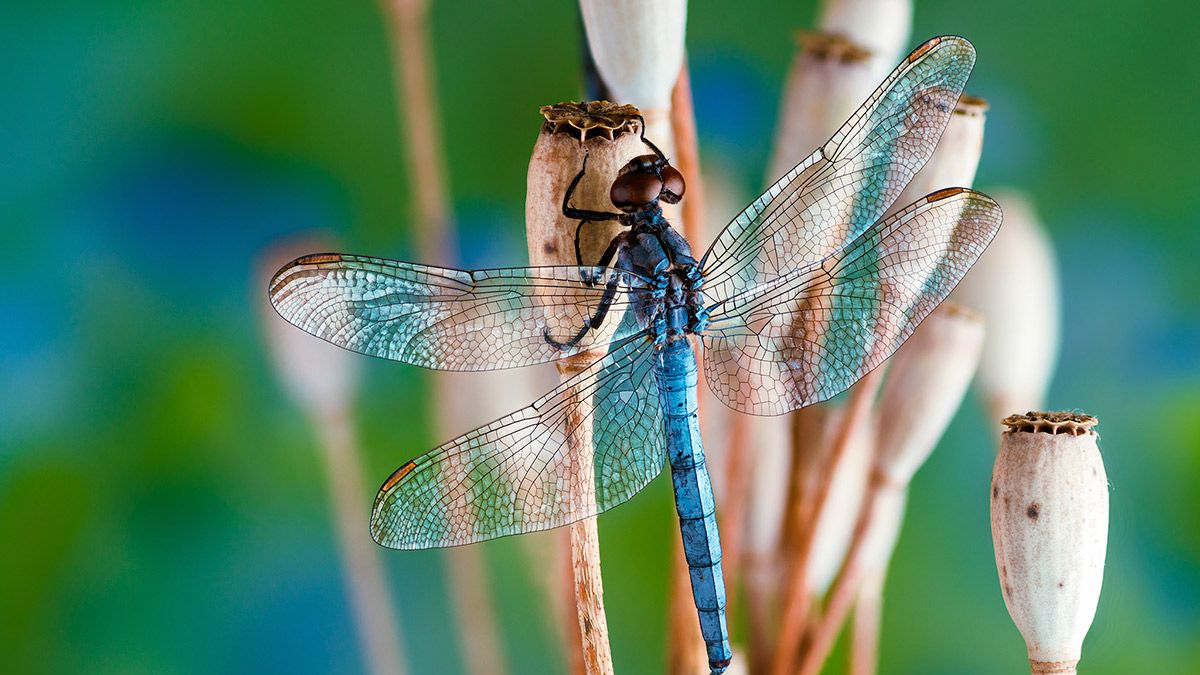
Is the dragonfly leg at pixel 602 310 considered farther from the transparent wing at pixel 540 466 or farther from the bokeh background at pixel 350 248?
the bokeh background at pixel 350 248

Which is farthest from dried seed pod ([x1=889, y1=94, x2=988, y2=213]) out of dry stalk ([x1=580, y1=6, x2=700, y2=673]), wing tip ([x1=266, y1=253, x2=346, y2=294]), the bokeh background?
the bokeh background

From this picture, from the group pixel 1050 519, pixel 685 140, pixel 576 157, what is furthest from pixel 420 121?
pixel 1050 519

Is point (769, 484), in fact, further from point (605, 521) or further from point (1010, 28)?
point (1010, 28)

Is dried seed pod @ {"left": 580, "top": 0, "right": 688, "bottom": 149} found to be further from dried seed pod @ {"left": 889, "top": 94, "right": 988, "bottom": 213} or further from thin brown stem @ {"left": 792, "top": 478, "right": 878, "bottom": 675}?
thin brown stem @ {"left": 792, "top": 478, "right": 878, "bottom": 675}

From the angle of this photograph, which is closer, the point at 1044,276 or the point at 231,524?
the point at 1044,276

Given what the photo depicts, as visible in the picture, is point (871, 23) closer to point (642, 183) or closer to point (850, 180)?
point (850, 180)

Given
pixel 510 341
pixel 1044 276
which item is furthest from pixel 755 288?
pixel 1044 276
